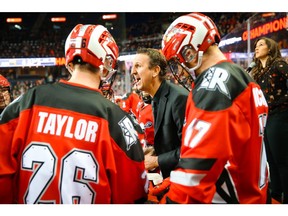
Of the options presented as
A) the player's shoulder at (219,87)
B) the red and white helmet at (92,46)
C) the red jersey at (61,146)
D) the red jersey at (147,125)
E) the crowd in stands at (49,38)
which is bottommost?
the red jersey at (147,125)

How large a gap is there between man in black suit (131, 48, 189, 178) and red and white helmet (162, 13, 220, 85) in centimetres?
57

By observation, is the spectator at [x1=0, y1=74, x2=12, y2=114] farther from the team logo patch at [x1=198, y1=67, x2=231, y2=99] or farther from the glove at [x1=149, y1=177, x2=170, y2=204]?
the team logo patch at [x1=198, y1=67, x2=231, y2=99]

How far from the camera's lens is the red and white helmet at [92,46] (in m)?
1.57

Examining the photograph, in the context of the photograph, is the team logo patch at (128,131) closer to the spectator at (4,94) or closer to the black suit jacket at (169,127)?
the black suit jacket at (169,127)

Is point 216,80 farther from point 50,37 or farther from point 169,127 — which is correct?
point 50,37

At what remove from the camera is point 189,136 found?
1337 mm

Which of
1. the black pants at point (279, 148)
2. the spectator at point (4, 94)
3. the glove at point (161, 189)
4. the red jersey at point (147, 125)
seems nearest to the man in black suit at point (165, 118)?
the glove at point (161, 189)

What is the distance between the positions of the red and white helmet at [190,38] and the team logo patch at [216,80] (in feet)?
0.53

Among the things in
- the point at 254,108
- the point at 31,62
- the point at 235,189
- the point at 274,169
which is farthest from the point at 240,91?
the point at 31,62

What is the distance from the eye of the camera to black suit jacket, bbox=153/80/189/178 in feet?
6.84

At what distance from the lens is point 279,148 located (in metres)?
3.34

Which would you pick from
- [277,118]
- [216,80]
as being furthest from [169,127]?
[277,118]

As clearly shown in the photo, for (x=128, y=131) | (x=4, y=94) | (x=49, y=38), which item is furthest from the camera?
(x=49, y=38)

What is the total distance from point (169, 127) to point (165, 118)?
2.6 inches
